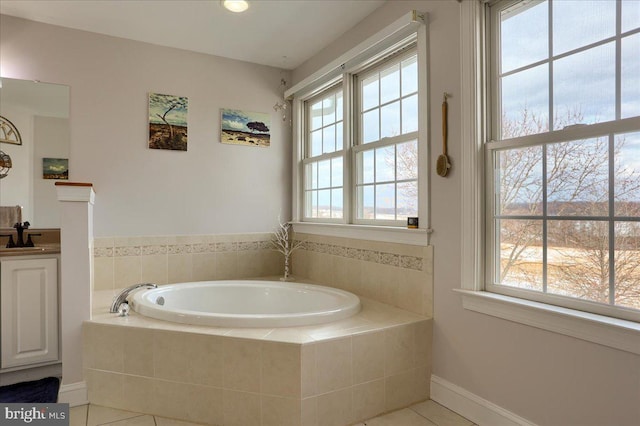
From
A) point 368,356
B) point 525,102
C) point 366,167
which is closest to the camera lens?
point 525,102

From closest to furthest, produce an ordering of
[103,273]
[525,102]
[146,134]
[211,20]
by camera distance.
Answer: [525,102] < [211,20] < [103,273] < [146,134]

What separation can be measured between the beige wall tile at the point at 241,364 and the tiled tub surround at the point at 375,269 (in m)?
1.01

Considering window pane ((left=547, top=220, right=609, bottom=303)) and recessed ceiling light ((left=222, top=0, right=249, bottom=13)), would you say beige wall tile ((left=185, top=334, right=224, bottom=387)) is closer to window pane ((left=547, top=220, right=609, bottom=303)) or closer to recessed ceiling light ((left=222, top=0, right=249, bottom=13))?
window pane ((left=547, top=220, right=609, bottom=303))

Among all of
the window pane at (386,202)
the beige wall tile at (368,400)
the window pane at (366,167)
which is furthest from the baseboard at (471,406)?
the window pane at (366,167)

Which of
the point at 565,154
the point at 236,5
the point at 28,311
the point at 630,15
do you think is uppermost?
the point at 236,5

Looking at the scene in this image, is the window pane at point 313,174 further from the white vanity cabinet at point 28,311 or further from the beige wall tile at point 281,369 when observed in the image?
the white vanity cabinet at point 28,311

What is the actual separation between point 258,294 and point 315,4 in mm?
2141

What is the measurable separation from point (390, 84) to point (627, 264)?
1.80 meters

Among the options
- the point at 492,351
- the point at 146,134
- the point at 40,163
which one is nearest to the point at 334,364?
the point at 492,351

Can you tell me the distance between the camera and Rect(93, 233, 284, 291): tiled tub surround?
3166 millimetres

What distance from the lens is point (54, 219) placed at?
2969 millimetres

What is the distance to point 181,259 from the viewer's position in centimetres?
341

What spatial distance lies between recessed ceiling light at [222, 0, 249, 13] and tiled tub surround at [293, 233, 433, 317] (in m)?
1.78

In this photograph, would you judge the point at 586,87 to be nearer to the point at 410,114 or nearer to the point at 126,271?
the point at 410,114
